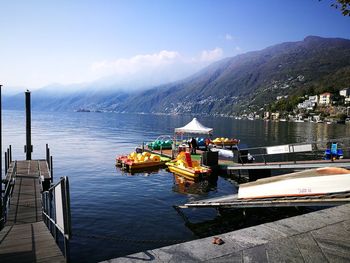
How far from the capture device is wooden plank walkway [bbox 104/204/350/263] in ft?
16.9

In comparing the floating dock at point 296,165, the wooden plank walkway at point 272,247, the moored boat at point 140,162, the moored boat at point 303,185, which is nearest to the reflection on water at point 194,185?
the floating dock at point 296,165

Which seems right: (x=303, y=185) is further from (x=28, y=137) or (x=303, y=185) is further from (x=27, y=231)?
(x=28, y=137)

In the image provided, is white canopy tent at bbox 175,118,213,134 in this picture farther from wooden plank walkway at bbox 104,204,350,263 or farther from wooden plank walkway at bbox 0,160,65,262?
wooden plank walkway at bbox 104,204,350,263

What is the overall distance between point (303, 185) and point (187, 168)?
1515cm

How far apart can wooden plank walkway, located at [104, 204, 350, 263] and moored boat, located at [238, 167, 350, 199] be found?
7721 mm

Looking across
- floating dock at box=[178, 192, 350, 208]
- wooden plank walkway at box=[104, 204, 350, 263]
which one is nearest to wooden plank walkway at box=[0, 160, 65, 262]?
wooden plank walkway at box=[104, 204, 350, 263]

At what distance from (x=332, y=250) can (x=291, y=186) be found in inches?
389

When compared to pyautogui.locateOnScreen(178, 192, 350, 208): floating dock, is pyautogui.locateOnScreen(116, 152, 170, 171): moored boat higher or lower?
lower

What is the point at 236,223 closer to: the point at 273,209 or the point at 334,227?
the point at 273,209

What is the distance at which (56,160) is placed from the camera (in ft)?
132

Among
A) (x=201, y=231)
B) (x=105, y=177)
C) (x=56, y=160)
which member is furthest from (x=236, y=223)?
(x=56, y=160)

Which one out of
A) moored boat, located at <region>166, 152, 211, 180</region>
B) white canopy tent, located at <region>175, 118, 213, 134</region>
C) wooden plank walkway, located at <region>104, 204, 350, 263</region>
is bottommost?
moored boat, located at <region>166, 152, 211, 180</region>

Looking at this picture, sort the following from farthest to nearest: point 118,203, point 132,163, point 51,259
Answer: point 132,163 < point 118,203 < point 51,259

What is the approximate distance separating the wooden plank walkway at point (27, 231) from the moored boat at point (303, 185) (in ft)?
32.3
